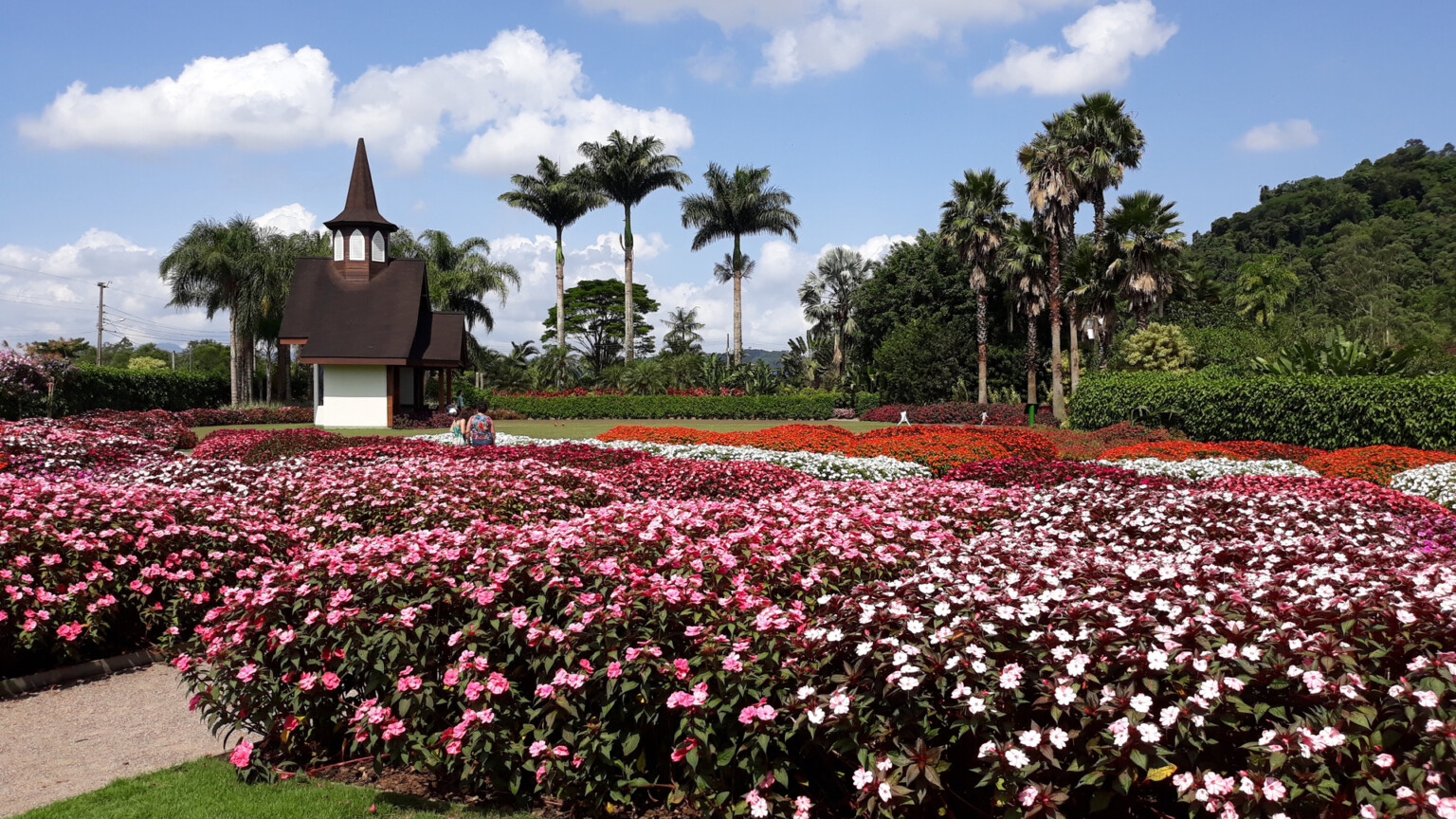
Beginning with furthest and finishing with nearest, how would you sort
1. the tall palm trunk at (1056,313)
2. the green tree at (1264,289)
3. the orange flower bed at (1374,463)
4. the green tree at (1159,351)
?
the green tree at (1264,289) → the tall palm trunk at (1056,313) → the green tree at (1159,351) → the orange flower bed at (1374,463)

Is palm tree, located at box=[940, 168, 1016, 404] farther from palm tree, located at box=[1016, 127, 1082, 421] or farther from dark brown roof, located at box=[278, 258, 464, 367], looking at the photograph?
dark brown roof, located at box=[278, 258, 464, 367]

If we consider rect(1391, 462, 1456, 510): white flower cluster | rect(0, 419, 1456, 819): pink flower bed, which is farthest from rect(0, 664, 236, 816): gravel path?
rect(1391, 462, 1456, 510): white flower cluster

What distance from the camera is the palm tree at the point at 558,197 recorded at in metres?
49.3

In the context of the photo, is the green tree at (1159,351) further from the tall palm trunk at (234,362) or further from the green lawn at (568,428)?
the tall palm trunk at (234,362)

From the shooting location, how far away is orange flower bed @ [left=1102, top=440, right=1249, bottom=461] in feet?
47.2

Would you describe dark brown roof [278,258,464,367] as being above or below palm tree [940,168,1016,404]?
below

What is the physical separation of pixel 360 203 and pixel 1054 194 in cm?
2750

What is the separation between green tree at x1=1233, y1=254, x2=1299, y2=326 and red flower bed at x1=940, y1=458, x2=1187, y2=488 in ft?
165

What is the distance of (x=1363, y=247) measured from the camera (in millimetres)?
59281

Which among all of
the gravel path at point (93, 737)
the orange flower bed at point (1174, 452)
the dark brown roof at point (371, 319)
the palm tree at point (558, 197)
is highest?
the palm tree at point (558, 197)

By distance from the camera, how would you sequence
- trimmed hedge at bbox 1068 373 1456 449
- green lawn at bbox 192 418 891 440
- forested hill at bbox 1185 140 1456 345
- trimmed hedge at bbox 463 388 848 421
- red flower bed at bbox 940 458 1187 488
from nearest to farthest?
red flower bed at bbox 940 458 1187 488 < trimmed hedge at bbox 1068 373 1456 449 < green lawn at bbox 192 418 891 440 < trimmed hedge at bbox 463 388 848 421 < forested hill at bbox 1185 140 1456 345

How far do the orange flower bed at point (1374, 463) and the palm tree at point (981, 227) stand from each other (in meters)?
26.2

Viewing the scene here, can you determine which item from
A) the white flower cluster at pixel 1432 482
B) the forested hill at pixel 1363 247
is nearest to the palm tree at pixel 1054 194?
the forested hill at pixel 1363 247

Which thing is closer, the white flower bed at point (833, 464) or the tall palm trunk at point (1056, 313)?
the white flower bed at point (833, 464)
